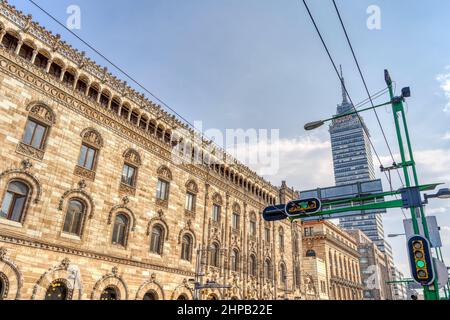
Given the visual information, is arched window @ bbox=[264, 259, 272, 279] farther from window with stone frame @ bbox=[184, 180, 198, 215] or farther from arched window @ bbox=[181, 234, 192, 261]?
window with stone frame @ bbox=[184, 180, 198, 215]

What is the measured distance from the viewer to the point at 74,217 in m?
18.6

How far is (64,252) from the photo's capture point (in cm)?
1734

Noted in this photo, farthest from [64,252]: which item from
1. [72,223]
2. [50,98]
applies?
[50,98]

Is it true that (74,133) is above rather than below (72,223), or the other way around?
above

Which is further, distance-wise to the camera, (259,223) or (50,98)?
(259,223)

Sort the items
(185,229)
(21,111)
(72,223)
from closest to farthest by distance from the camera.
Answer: (21,111) < (72,223) < (185,229)

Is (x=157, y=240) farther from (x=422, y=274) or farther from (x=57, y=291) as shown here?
(x=422, y=274)

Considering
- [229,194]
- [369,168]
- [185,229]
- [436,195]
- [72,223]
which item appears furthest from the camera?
[369,168]

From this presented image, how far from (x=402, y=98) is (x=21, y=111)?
18.1m

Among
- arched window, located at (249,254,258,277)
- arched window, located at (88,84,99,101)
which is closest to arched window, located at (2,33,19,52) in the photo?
arched window, located at (88,84,99,101)

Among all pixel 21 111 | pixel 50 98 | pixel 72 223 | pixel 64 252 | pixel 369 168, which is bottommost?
pixel 64 252

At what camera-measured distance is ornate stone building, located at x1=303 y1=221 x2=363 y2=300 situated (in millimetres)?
47375

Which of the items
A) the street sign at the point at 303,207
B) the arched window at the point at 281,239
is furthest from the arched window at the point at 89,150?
the arched window at the point at 281,239
